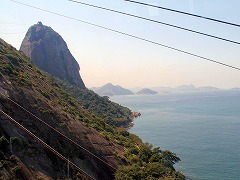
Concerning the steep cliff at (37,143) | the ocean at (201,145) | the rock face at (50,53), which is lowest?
the steep cliff at (37,143)

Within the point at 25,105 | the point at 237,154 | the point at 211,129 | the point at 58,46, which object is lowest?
the point at 25,105

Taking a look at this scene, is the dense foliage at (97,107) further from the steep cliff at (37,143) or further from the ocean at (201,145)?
the steep cliff at (37,143)

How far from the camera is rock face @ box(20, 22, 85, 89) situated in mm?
163125

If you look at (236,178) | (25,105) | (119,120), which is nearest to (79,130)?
(25,105)

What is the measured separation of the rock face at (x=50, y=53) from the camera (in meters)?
163

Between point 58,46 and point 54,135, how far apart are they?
149m

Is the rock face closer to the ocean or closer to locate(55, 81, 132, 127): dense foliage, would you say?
locate(55, 81, 132, 127): dense foliage

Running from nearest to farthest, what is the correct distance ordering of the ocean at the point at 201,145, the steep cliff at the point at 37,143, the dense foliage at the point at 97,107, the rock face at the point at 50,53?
the steep cliff at the point at 37,143, the ocean at the point at 201,145, the dense foliage at the point at 97,107, the rock face at the point at 50,53

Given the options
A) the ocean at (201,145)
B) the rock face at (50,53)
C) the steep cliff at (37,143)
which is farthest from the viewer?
the rock face at (50,53)

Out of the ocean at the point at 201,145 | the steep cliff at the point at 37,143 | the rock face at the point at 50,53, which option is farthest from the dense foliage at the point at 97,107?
the steep cliff at the point at 37,143

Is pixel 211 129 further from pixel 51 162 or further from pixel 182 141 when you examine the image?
pixel 51 162

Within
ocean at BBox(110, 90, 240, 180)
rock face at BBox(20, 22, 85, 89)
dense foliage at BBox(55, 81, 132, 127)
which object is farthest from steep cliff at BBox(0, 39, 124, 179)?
rock face at BBox(20, 22, 85, 89)

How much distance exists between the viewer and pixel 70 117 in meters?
43.8

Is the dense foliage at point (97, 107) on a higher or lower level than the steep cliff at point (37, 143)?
higher
